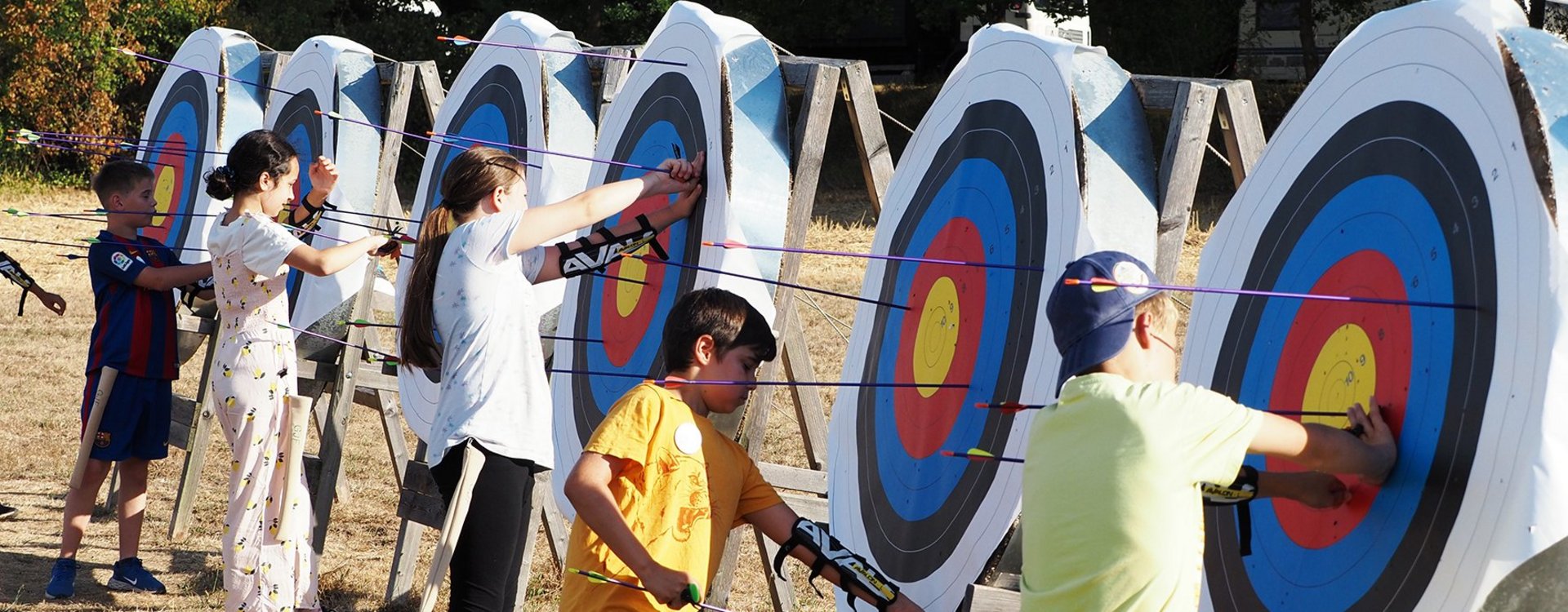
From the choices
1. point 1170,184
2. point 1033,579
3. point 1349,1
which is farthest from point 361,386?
point 1349,1

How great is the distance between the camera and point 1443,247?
1883 millimetres

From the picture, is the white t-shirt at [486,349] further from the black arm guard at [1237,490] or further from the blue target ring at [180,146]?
the blue target ring at [180,146]

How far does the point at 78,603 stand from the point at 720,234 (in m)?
2.43

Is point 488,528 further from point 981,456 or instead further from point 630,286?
point 981,456

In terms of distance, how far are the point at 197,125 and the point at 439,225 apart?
413cm

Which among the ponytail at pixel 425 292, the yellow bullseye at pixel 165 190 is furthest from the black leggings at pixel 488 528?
the yellow bullseye at pixel 165 190

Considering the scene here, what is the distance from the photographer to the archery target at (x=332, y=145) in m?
5.05

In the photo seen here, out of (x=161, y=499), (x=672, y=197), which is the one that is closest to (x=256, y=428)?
(x=672, y=197)

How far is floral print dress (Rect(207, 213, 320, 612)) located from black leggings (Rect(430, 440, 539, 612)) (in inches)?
40.0

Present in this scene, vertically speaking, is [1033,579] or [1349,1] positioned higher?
[1349,1]

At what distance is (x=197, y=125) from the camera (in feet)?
22.3

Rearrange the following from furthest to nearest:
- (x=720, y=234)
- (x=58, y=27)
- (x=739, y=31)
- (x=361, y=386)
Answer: (x=58, y=27)
(x=361, y=386)
(x=739, y=31)
(x=720, y=234)

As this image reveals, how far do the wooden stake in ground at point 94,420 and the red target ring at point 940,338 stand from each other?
2483mm

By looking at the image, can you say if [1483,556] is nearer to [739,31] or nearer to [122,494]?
[739,31]
